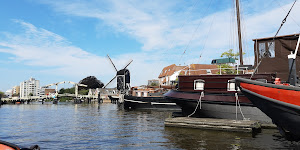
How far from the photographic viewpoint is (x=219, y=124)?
1546 cm

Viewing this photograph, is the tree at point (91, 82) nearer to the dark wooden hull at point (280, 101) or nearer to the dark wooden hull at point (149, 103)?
the dark wooden hull at point (149, 103)

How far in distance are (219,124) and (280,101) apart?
5.89 m

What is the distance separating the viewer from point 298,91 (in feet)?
31.3

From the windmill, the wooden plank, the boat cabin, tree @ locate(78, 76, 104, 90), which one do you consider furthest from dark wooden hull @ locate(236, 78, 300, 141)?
tree @ locate(78, 76, 104, 90)

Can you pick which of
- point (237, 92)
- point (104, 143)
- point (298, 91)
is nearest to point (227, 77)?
point (237, 92)

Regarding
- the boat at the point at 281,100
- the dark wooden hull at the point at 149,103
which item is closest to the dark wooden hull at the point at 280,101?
the boat at the point at 281,100

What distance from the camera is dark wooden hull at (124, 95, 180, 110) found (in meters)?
36.6

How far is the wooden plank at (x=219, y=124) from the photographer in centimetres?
1460

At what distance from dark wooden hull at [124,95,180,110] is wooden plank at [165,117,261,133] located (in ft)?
62.6

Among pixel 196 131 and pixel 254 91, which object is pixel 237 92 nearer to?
pixel 196 131

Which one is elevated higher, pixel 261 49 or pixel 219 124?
pixel 261 49

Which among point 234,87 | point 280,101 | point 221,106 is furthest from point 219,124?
point 280,101

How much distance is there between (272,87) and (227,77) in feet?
27.9

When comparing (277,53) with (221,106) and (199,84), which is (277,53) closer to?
(221,106)
